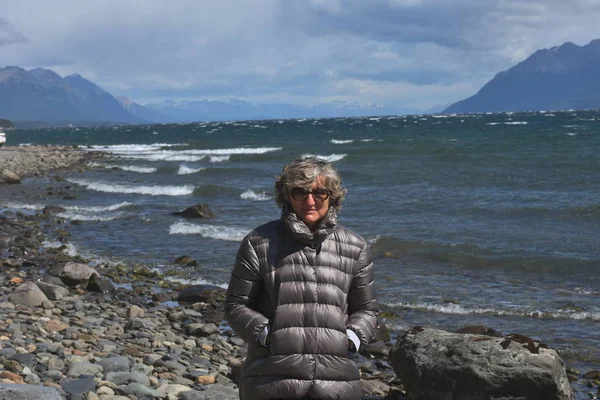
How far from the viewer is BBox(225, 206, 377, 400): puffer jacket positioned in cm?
335

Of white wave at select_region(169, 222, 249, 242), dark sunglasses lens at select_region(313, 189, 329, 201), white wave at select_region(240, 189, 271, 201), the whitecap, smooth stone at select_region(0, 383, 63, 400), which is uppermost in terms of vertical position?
dark sunglasses lens at select_region(313, 189, 329, 201)

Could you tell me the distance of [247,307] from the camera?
345 centimetres

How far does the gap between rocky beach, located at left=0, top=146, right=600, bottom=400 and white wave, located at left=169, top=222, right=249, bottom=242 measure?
3.79 meters

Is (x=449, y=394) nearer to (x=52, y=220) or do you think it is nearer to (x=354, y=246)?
(x=354, y=246)

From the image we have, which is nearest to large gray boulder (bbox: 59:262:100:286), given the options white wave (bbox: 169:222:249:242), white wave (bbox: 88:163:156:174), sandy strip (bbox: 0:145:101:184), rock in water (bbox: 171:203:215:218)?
white wave (bbox: 169:222:249:242)

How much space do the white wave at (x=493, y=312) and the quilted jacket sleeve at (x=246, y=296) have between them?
325 inches

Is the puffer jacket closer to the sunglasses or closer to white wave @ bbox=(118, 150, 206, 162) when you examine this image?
the sunglasses

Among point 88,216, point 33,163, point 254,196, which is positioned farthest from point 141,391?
point 33,163

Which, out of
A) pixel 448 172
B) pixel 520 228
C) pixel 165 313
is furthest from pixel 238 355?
pixel 448 172

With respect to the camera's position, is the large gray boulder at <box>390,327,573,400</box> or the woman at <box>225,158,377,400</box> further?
the large gray boulder at <box>390,327,573,400</box>

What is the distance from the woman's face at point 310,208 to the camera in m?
3.51

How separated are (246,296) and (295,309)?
0.28 metres

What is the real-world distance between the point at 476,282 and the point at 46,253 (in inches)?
402

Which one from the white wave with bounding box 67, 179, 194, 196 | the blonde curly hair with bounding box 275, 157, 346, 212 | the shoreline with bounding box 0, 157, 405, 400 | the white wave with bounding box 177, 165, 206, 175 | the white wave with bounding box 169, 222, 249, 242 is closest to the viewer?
the blonde curly hair with bounding box 275, 157, 346, 212
